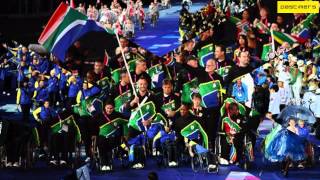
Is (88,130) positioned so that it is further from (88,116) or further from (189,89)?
(189,89)

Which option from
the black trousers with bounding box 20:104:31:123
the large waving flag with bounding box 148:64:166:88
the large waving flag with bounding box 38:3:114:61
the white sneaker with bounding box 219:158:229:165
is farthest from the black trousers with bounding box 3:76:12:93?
the white sneaker with bounding box 219:158:229:165

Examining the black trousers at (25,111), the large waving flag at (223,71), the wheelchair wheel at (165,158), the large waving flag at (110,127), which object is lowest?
the wheelchair wheel at (165,158)

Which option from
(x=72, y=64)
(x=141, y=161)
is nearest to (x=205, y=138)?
(x=141, y=161)

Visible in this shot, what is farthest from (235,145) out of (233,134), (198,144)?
(198,144)

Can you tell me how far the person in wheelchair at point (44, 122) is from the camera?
1580 cm

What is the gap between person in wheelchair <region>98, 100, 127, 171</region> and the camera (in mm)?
15188

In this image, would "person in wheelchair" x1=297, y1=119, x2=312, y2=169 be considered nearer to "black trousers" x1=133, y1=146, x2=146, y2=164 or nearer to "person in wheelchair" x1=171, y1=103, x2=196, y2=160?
"person in wheelchair" x1=171, y1=103, x2=196, y2=160

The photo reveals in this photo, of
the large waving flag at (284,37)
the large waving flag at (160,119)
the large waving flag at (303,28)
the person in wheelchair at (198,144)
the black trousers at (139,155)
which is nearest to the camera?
the person in wheelchair at (198,144)

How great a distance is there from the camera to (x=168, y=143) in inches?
605

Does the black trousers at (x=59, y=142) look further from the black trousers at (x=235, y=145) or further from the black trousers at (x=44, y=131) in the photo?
the black trousers at (x=235, y=145)

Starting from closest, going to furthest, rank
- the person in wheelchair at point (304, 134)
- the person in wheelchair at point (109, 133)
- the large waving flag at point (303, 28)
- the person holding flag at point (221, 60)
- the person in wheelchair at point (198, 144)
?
the person in wheelchair at point (304, 134)
the person in wheelchair at point (198, 144)
the person in wheelchair at point (109, 133)
the person holding flag at point (221, 60)
the large waving flag at point (303, 28)

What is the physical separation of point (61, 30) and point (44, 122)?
222 cm

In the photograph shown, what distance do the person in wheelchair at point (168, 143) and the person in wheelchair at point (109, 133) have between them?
31.7 inches

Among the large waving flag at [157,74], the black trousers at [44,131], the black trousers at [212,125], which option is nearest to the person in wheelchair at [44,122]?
the black trousers at [44,131]
